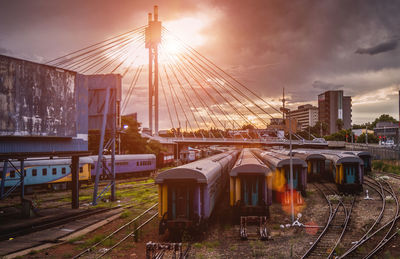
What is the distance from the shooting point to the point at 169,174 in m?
14.2

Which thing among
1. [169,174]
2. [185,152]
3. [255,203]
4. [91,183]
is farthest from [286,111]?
[185,152]

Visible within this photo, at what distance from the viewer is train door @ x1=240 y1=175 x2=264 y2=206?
52.7 feet

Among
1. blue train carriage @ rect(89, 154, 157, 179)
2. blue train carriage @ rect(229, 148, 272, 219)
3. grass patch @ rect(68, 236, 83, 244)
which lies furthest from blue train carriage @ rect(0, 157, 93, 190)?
blue train carriage @ rect(229, 148, 272, 219)

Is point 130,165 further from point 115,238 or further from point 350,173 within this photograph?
point 350,173

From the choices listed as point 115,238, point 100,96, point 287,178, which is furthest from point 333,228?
point 100,96

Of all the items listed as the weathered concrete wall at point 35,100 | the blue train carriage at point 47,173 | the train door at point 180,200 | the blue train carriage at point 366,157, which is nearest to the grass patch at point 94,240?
the train door at point 180,200

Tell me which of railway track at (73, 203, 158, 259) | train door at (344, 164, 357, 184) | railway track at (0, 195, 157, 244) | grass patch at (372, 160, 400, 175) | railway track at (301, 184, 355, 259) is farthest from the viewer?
grass patch at (372, 160, 400, 175)

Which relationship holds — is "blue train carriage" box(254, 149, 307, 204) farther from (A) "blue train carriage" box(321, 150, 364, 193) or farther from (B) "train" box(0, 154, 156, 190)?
(B) "train" box(0, 154, 156, 190)

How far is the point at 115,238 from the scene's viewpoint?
1501 centimetres

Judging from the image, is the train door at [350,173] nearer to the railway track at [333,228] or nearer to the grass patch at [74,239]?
the railway track at [333,228]

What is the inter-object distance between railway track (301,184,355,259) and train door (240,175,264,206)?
3528mm

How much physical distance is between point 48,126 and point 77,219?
6350mm

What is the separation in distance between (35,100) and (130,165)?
77.6 feet

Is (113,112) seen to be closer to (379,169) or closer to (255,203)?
(255,203)
